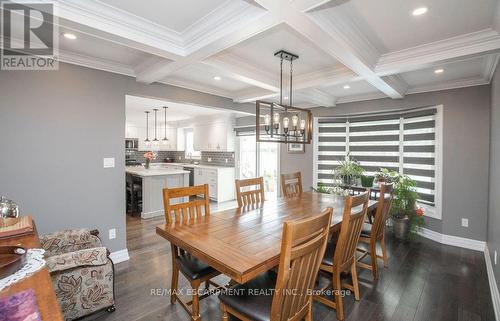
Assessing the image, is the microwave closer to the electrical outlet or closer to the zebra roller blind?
the electrical outlet

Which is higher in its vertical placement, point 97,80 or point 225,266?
point 97,80

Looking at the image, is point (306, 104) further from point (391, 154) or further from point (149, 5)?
point (149, 5)

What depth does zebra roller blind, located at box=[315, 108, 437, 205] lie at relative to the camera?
161 inches

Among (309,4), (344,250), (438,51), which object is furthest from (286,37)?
(344,250)

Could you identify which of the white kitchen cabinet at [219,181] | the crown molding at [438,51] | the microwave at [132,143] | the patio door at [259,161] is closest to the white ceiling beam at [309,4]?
the crown molding at [438,51]

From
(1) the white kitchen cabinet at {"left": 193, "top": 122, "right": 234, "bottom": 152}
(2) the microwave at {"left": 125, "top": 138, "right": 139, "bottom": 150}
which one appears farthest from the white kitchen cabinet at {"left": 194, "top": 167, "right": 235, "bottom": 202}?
(2) the microwave at {"left": 125, "top": 138, "right": 139, "bottom": 150}

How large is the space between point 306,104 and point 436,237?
3.43m

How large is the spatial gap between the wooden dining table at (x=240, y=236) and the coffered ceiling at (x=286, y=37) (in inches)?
64.2

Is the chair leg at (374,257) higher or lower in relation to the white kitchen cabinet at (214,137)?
lower

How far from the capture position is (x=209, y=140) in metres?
7.51

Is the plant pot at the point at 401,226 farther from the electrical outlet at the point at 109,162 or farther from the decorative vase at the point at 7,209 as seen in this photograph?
the decorative vase at the point at 7,209

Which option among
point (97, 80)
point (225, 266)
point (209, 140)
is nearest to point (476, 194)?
point (225, 266)

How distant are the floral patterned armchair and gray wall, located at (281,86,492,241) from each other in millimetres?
4713

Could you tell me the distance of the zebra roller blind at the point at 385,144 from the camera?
4.08 m
